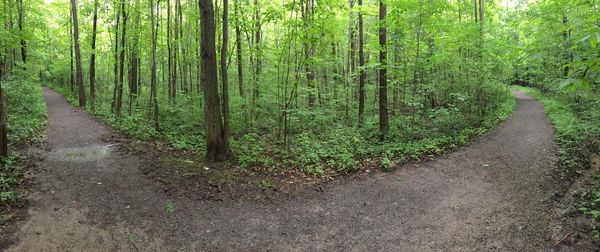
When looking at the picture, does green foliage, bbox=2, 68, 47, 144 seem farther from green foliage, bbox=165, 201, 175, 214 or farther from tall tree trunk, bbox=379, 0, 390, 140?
tall tree trunk, bbox=379, 0, 390, 140

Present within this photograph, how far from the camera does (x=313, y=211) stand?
5961mm

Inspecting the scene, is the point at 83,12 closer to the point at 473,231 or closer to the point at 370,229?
the point at 370,229

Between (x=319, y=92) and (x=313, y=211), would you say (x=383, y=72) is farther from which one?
(x=313, y=211)

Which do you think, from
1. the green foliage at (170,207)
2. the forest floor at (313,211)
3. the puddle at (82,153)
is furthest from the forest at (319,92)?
the green foliage at (170,207)

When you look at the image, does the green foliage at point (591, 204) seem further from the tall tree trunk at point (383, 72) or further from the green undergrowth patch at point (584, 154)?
the tall tree trunk at point (383, 72)

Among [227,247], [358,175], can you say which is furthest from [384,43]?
[227,247]

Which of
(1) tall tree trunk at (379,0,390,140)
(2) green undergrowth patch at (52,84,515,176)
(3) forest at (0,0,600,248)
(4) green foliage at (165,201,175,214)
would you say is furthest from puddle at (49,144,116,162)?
→ (1) tall tree trunk at (379,0,390,140)

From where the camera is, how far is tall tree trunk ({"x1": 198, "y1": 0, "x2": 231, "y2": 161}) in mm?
7320

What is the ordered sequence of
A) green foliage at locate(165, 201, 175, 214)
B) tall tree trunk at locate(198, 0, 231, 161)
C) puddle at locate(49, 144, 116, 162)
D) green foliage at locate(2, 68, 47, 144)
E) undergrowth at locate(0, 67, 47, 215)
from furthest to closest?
green foliage at locate(2, 68, 47, 144) < puddle at locate(49, 144, 116, 162) < tall tree trunk at locate(198, 0, 231, 161) < undergrowth at locate(0, 67, 47, 215) < green foliage at locate(165, 201, 175, 214)

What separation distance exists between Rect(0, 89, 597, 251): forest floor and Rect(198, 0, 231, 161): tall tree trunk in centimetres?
159

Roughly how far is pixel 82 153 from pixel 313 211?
711cm

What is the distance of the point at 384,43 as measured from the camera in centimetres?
→ 1019

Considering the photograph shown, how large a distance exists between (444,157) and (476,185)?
202cm

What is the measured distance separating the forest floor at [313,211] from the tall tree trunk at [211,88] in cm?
159
